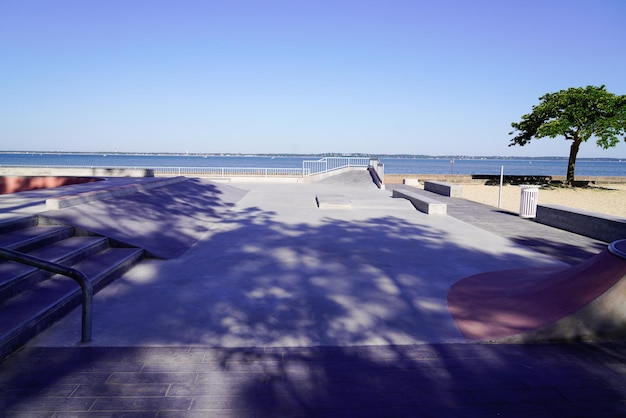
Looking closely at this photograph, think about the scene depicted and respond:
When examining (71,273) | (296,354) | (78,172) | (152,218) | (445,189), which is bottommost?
(296,354)

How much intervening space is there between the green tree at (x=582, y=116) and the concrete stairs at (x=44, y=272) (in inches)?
1368

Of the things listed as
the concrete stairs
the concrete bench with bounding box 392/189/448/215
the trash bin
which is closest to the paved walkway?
the concrete stairs

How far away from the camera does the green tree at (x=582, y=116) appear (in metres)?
30.1

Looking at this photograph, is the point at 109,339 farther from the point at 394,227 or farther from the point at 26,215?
the point at 394,227

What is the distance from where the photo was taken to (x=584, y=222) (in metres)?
10.6

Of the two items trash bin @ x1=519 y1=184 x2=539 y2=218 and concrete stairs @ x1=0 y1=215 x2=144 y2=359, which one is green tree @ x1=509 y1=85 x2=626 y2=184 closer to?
trash bin @ x1=519 y1=184 x2=539 y2=218

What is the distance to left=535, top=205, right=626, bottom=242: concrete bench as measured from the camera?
9.42 metres

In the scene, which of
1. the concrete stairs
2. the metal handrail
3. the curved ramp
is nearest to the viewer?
the metal handrail

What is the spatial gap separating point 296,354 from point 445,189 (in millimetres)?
20374

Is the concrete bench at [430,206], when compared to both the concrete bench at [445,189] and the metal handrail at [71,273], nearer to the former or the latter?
the concrete bench at [445,189]

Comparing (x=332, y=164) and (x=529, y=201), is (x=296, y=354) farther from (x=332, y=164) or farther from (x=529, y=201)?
(x=332, y=164)

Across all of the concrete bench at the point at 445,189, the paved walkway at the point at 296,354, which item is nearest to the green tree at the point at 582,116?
the concrete bench at the point at 445,189

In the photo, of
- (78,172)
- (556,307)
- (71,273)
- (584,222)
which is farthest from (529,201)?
(78,172)

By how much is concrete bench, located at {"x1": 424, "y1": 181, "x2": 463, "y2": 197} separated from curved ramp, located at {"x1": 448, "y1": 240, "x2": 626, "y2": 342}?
657 inches
